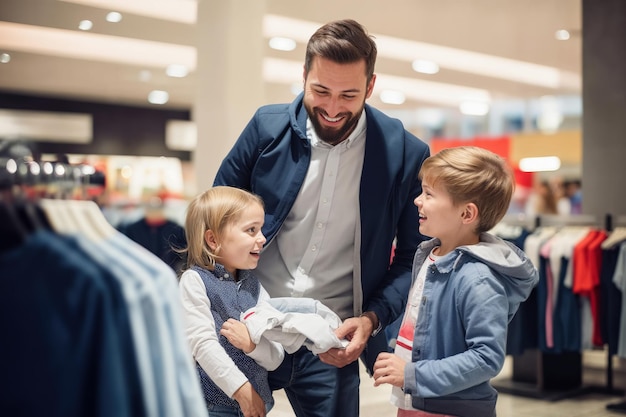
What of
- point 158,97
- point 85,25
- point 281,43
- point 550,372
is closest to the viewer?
point 85,25

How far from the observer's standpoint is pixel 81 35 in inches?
182

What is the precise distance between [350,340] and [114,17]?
3.30 metres

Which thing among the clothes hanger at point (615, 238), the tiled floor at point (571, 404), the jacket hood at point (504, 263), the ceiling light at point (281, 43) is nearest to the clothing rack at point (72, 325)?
the jacket hood at point (504, 263)

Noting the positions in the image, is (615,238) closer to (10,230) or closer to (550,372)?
(550,372)

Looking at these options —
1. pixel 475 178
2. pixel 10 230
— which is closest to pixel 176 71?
pixel 475 178

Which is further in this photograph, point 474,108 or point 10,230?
point 474,108

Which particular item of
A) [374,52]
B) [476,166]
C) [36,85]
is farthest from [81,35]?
[476,166]

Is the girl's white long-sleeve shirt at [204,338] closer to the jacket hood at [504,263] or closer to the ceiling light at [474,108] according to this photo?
the jacket hood at [504,263]

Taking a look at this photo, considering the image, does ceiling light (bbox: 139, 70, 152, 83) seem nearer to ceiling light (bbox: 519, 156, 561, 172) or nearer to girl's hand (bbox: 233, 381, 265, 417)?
girl's hand (bbox: 233, 381, 265, 417)

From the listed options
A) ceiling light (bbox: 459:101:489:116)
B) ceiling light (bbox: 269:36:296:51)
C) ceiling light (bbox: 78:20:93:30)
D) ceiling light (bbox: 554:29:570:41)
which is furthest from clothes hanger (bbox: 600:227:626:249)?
ceiling light (bbox: 459:101:489:116)

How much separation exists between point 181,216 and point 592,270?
2569 mm

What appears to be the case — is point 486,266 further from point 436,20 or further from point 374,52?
point 436,20

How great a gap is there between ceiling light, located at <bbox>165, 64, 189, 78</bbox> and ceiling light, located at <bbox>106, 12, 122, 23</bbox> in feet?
1.30

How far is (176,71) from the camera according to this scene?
16.4 feet
